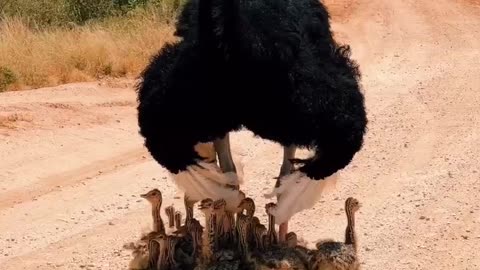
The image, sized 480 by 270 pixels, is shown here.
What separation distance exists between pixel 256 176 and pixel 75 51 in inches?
160

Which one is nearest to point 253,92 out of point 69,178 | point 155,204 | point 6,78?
point 155,204

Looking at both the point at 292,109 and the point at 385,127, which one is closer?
the point at 292,109

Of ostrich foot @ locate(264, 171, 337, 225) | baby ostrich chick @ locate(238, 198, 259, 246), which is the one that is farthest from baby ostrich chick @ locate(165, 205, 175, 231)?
ostrich foot @ locate(264, 171, 337, 225)

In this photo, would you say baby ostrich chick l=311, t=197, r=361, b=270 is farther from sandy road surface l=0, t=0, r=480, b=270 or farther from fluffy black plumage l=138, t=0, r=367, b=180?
sandy road surface l=0, t=0, r=480, b=270

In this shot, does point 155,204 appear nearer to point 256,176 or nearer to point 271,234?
point 271,234

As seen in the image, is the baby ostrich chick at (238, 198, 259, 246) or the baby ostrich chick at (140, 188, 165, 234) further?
the baby ostrich chick at (140, 188, 165, 234)

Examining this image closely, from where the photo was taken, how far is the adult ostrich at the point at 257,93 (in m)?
2.99

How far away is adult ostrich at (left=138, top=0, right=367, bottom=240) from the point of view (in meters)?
2.99

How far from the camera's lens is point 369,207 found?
5332 millimetres

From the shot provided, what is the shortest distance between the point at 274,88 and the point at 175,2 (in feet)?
28.8

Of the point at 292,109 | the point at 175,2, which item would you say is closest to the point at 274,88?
the point at 292,109

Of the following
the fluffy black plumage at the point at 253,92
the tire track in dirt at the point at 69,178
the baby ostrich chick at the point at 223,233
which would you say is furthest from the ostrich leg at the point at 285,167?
the tire track in dirt at the point at 69,178

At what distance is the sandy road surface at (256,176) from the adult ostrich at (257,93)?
1.52 meters

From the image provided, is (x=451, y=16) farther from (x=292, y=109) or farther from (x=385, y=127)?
(x=292, y=109)
